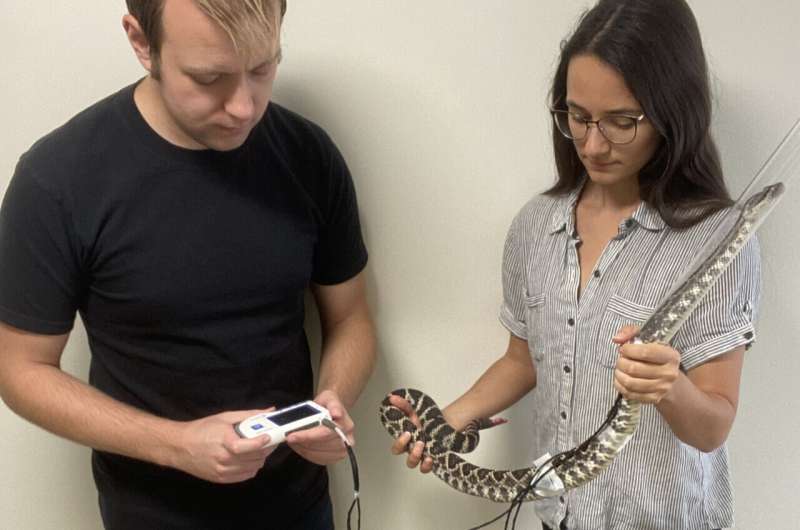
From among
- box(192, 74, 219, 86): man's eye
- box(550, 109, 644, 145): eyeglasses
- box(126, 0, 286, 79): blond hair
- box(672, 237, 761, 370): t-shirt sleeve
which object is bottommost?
box(672, 237, 761, 370): t-shirt sleeve

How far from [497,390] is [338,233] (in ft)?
1.58

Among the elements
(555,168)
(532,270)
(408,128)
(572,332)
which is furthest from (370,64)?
(572,332)

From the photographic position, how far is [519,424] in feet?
6.08

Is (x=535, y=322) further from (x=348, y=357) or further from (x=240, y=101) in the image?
(x=240, y=101)

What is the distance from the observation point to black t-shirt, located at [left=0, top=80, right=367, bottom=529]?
140 cm

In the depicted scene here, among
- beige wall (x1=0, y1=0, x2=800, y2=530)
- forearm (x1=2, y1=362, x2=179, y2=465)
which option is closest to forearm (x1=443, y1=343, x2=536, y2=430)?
beige wall (x1=0, y1=0, x2=800, y2=530)

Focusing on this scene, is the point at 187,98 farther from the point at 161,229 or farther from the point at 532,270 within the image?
the point at 532,270

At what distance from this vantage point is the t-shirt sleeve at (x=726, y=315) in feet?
4.22

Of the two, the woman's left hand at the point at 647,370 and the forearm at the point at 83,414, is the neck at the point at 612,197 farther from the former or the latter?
the forearm at the point at 83,414

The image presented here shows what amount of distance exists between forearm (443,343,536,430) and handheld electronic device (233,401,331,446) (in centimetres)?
38

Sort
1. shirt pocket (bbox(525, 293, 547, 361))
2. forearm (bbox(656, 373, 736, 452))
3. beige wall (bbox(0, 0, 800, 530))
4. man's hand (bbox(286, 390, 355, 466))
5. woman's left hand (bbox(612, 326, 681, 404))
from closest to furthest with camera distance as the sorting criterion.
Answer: woman's left hand (bbox(612, 326, 681, 404))
forearm (bbox(656, 373, 736, 452))
man's hand (bbox(286, 390, 355, 466))
shirt pocket (bbox(525, 293, 547, 361))
beige wall (bbox(0, 0, 800, 530))

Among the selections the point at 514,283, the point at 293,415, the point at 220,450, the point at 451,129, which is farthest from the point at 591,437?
Answer: the point at 451,129

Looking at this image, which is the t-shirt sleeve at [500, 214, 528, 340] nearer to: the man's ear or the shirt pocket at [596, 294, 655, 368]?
the shirt pocket at [596, 294, 655, 368]

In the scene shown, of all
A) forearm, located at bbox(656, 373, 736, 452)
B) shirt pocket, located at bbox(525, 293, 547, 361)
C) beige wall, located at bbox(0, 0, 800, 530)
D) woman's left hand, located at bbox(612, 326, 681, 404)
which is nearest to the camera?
woman's left hand, located at bbox(612, 326, 681, 404)
